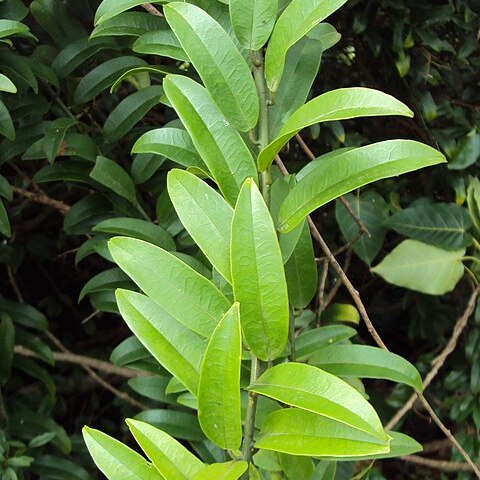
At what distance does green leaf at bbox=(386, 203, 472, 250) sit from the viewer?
927 mm

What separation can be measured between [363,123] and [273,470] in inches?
27.7

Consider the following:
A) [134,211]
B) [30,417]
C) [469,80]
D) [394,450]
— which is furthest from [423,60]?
[30,417]

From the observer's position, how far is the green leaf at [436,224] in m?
0.93

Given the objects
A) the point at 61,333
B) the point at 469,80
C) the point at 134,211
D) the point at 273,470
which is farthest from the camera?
the point at 61,333

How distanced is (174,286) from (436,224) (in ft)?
1.92

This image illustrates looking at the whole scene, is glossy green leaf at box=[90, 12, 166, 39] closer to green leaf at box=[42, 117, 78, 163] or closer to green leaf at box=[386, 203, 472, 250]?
green leaf at box=[42, 117, 78, 163]

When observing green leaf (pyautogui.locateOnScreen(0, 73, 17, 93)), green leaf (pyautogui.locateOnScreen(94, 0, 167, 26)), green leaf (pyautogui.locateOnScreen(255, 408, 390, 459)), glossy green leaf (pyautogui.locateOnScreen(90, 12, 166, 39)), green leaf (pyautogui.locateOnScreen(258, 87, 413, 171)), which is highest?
green leaf (pyautogui.locateOnScreen(94, 0, 167, 26))

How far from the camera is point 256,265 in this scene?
429mm

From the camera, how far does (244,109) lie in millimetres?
498

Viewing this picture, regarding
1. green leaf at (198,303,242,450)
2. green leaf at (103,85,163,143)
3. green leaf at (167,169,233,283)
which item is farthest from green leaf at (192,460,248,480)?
green leaf at (103,85,163,143)

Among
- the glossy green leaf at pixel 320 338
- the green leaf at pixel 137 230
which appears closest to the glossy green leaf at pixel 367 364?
Result: the glossy green leaf at pixel 320 338

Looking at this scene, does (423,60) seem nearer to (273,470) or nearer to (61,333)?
(273,470)

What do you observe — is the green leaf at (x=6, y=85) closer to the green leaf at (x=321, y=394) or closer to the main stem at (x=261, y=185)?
the main stem at (x=261, y=185)

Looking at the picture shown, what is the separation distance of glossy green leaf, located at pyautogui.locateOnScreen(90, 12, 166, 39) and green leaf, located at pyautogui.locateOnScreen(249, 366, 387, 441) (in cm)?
42
